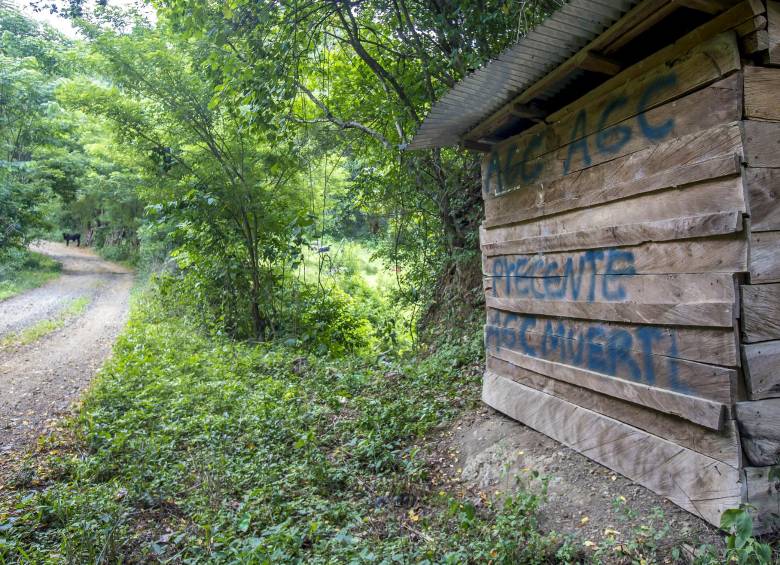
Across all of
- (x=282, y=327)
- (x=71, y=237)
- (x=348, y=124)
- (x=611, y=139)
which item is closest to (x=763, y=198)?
(x=611, y=139)

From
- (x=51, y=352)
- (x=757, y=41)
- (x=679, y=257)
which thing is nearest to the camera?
(x=757, y=41)

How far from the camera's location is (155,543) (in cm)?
379

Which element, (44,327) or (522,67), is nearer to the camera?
(522,67)

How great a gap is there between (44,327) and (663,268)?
13.9 m

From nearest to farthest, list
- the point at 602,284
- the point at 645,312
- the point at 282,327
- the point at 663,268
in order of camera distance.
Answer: the point at 663,268, the point at 645,312, the point at 602,284, the point at 282,327

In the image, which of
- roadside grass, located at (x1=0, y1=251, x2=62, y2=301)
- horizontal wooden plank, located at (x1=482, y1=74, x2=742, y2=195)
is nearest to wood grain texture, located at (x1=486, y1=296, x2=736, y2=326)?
horizontal wooden plank, located at (x1=482, y1=74, x2=742, y2=195)

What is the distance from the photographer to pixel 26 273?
2177cm

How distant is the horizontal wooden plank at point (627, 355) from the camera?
307 centimetres

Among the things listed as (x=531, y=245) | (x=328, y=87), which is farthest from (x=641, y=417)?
(x=328, y=87)

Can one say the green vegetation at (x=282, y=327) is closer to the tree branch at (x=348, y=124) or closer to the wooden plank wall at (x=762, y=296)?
the tree branch at (x=348, y=124)

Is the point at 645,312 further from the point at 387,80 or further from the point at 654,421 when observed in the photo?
the point at 387,80

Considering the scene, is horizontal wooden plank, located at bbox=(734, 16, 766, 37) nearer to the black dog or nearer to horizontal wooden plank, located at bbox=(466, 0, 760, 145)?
horizontal wooden plank, located at bbox=(466, 0, 760, 145)

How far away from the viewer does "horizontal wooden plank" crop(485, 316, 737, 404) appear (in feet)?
10.1

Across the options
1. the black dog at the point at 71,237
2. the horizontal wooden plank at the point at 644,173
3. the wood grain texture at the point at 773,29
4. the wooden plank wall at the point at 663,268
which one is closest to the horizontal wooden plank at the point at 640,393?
the wooden plank wall at the point at 663,268
